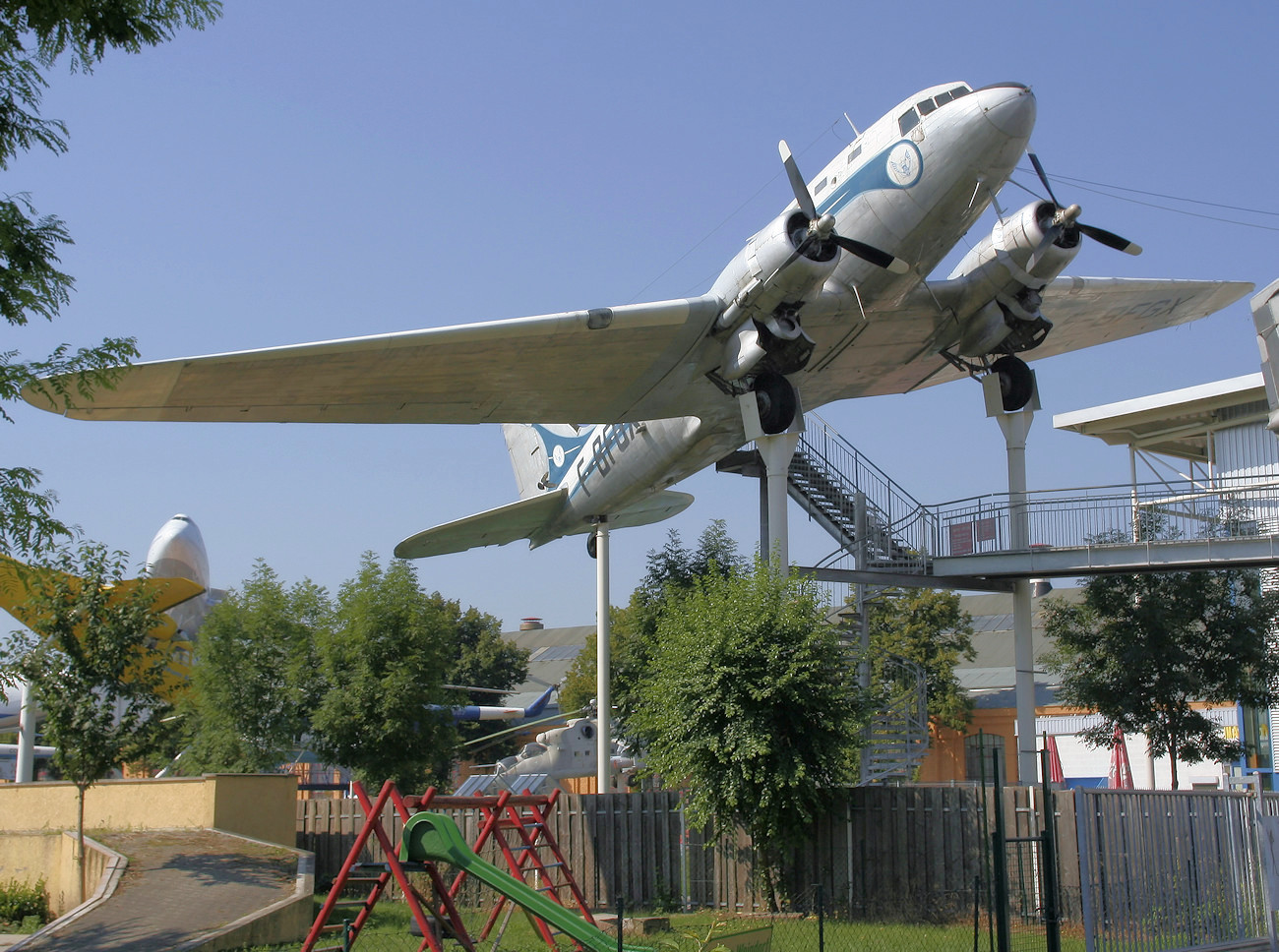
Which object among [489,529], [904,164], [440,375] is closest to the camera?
[904,164]

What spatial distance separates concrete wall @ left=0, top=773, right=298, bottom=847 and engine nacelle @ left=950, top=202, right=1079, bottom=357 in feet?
53.3

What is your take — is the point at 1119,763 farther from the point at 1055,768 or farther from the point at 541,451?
the point at 541,451

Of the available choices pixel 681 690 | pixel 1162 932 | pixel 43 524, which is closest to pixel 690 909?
pixel 681 690

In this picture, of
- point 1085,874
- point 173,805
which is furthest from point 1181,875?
point 173,805

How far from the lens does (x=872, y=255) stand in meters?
21.2

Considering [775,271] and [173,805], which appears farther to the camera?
[775,271]

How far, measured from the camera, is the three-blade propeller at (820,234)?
2078cm

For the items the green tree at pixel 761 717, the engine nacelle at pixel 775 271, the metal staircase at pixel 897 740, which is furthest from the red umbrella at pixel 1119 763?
the engine nacelle at pixel 775 271

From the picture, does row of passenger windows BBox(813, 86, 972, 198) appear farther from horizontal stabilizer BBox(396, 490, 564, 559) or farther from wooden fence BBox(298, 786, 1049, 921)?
horizontal stabilizer BBox(396, 490, 564, 559)

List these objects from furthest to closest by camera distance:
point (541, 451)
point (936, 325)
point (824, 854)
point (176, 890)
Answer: point (541, 451)
point (936, 325)
point (824, 854)
point (176, 890)

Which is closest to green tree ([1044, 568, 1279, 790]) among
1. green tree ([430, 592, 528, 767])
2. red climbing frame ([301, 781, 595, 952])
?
red climbing frame ([301, 781, 595, 952])

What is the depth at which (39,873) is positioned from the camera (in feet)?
65.8

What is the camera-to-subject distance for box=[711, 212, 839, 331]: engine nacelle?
21.0 meters

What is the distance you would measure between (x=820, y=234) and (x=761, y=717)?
8.59 metres
